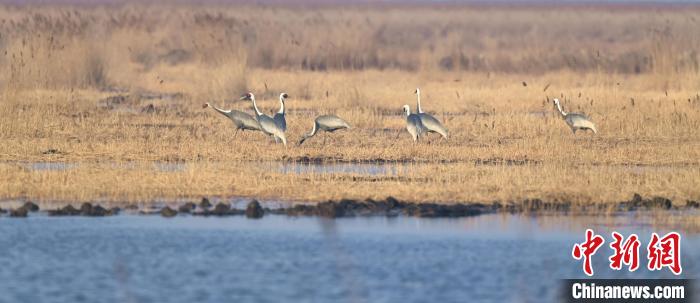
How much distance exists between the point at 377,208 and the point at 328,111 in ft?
37.6

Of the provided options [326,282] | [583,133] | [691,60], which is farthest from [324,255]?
[691,60]

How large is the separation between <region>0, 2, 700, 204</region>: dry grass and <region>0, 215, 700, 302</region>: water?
3.99 feet

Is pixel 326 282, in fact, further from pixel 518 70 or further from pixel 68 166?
pixel 518 70

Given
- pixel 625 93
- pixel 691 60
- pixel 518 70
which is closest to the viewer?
pixel 625 93

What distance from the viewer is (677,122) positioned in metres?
22.0

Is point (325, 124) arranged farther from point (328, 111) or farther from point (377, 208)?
point (377, 208)

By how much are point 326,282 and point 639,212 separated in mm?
4328

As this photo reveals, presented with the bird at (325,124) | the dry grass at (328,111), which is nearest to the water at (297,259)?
the dry grass at (328,111)

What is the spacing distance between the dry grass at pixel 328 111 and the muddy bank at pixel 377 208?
231 mm

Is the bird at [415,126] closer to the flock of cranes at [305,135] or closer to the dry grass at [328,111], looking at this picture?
the flock of cranes at [305,135]

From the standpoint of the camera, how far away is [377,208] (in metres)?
14.1

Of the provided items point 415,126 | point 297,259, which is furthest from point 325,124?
point 297,259

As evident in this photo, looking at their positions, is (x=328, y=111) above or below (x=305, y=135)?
above

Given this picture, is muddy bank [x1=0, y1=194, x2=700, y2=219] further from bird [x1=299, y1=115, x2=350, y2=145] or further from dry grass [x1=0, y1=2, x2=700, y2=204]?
bird [x1=299, y1=115, x2=350, y2=145]
